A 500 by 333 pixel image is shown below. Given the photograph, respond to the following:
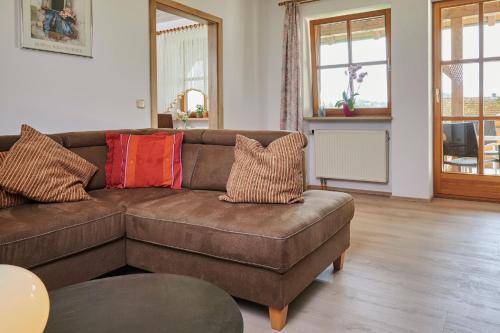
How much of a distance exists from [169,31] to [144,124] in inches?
144

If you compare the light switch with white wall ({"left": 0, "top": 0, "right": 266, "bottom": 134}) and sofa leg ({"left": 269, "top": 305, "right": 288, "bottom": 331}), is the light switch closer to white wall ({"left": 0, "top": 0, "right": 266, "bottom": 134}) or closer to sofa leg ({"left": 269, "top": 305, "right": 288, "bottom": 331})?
white wall ({"left": 0, "top": 0, "right": 266, "bottom": 134})

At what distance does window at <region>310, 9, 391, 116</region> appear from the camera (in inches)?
193

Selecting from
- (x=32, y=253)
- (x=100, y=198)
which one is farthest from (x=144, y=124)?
(x=32, y=253)

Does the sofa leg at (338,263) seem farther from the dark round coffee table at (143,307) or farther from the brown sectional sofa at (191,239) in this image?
the dark round coffee table at (143,307)

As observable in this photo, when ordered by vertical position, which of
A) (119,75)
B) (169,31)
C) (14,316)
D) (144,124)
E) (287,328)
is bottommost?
(287,328)

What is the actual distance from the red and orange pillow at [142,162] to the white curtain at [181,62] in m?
4.00

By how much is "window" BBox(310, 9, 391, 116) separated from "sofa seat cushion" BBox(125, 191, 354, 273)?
289 cm

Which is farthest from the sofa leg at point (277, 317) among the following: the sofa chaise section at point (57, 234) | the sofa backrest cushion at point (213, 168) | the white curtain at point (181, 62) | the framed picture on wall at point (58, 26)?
the white curtain at point (181, 62)

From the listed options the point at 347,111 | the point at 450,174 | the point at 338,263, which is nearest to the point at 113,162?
the point at 338,263

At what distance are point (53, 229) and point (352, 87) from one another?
4053mm

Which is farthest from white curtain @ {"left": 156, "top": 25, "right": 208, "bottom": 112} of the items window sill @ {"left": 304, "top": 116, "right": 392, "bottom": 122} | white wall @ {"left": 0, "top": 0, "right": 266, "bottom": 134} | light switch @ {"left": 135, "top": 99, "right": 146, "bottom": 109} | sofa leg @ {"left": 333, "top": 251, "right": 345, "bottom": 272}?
sofa leg @ {"left": 333, "top": 251, "right": 345, "bottom": 272}

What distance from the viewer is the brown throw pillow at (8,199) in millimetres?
2223

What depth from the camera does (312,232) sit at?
77.4 inches

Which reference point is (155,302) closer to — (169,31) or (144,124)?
→ (144,124)
